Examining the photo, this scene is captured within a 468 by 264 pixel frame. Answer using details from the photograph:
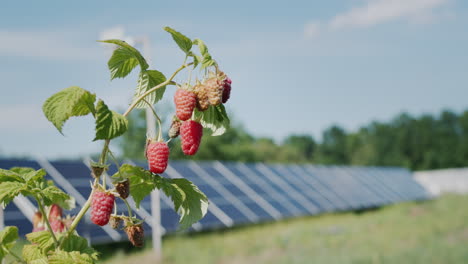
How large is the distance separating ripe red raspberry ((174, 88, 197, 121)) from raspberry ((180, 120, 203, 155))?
85 mm

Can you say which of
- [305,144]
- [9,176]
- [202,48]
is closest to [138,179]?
[9,176]

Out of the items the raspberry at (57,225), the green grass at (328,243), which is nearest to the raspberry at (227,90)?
the raspberry at (57,225)

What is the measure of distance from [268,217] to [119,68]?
11.1m

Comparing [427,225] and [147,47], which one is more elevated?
[147,47]

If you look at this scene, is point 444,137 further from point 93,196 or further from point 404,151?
point 93,196

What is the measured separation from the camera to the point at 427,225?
574 inches

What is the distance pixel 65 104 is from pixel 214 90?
0.40 metres

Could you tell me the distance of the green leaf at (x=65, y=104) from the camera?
4.68 feet

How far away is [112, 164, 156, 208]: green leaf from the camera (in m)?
1.70

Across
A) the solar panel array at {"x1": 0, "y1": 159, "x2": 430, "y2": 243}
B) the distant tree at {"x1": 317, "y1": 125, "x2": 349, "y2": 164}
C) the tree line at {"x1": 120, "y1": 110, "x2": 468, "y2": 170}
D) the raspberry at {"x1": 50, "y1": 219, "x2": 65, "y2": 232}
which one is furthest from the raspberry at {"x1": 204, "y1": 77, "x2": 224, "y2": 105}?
the distant tree at {"x1": 317, "y1": 125, "x2": 349, "y2": 164}

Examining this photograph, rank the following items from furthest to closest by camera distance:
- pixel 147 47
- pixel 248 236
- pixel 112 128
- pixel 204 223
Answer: pixel 248 236 < pixel 204 223 < pixel 147 47 < pixel 112 128

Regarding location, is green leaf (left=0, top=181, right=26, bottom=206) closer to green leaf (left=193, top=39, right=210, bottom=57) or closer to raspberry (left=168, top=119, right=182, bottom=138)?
raspberry (left=168, top=119, right=182, bottom=138)

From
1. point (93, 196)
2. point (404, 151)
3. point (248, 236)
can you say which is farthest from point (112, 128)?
point (404, 151)

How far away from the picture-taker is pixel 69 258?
5.07 feet
